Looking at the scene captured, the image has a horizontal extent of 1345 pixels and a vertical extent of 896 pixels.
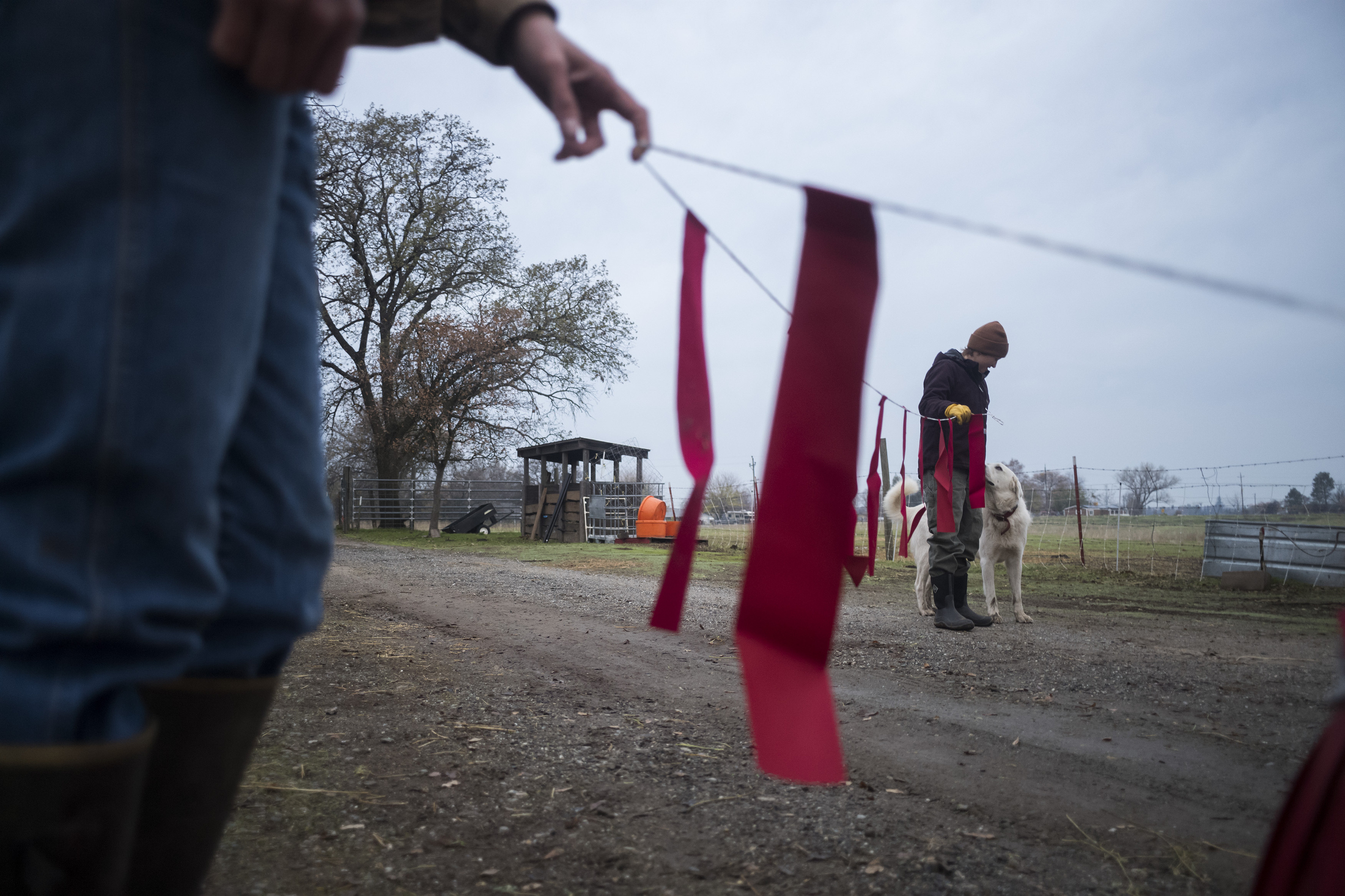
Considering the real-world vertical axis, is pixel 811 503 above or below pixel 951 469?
below

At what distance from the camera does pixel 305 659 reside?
2.96 meters

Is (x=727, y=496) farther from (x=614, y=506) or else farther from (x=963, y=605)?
(x=963, y=605)

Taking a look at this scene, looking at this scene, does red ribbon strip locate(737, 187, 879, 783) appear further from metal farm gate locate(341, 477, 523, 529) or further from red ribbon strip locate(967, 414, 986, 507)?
metal farm gate locate(341, 477, 523, 529)

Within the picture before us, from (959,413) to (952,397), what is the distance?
1.11ft

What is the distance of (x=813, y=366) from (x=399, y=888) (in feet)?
3.70

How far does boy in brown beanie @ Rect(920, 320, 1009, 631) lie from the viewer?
4699mm

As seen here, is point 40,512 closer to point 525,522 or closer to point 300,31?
point 300,31

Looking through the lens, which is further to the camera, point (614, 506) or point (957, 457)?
point (614, 506)

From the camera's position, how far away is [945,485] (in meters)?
4.55

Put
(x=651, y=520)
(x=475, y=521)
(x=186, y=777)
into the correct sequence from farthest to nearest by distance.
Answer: (x=475, y=521)
(x=651, y=520)
(x=186, y=777)

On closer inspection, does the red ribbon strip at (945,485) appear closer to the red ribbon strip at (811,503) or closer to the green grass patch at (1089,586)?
the green grass patch at (1089,586)

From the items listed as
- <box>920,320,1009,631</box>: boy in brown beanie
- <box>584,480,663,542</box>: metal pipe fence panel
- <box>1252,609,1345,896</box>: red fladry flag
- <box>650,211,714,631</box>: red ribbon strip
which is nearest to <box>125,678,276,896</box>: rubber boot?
<box>650,211,714,631</box>: red ribbon strip

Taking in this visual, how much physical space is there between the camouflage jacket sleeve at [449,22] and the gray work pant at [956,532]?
417 centimetres

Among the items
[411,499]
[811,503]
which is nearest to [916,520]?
[811,503]
